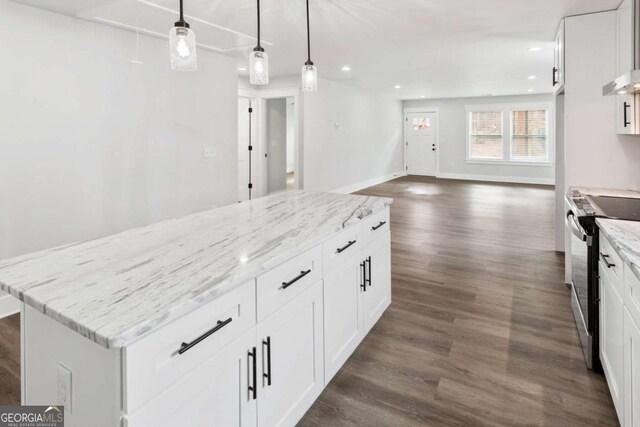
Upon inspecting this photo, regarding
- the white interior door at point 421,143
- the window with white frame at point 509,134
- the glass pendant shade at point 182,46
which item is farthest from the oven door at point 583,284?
the white interior door at point 421,143

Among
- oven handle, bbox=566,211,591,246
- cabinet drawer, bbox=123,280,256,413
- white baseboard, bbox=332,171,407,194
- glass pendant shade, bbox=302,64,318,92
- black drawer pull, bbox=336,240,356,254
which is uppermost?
glass pendant shade, bbox=302,64,318,92

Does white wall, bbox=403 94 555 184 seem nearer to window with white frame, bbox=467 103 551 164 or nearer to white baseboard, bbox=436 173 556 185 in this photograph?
white baseboard, bbox=436 173 556 185

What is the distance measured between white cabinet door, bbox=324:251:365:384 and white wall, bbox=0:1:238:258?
2.84m

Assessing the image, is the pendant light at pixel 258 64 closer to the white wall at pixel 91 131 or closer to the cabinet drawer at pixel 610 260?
the cabinet drawer at pixel 610 260

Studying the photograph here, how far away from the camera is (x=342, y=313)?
82.7 inches

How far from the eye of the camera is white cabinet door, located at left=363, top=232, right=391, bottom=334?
2459mm

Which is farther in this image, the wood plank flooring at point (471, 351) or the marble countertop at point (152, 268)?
Answer: the wood plank flooring at point (471, 351)

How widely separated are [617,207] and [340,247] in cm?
186

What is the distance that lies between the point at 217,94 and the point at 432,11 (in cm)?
282

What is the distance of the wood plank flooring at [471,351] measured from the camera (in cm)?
187

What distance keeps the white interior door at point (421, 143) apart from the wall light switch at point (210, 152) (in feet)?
28.0

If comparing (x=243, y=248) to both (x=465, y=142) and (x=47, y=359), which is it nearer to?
(x=47, y=359)

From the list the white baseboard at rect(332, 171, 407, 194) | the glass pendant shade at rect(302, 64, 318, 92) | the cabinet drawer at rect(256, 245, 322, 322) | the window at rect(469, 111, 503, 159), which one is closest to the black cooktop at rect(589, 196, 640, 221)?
the cabinet drawer at rect(256, 245, 322, 322)

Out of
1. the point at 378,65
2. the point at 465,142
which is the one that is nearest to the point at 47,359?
the point at 378,65
